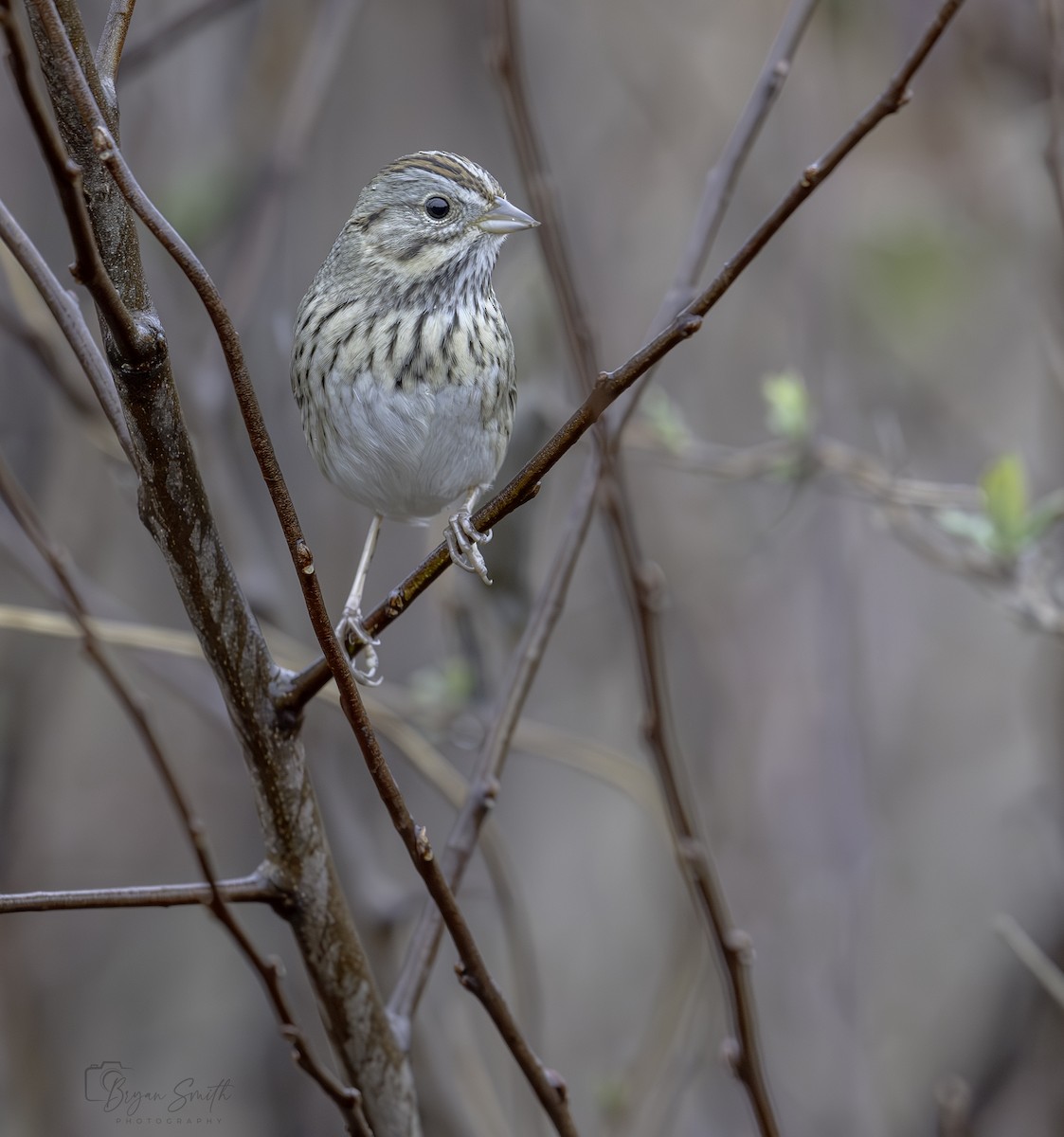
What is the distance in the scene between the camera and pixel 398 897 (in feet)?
10.5

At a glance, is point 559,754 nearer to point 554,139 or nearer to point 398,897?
point 398,897

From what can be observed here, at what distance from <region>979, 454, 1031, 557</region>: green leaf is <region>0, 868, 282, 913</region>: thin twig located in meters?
1.44

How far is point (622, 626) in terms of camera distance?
4.41 meters

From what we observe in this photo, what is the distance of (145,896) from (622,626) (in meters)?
3.00

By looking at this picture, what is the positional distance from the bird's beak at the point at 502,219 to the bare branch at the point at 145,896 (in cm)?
114

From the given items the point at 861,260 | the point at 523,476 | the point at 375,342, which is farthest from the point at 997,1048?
the point at 523,476

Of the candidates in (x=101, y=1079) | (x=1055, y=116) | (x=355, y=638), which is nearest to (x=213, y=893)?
(x=355, y=638)

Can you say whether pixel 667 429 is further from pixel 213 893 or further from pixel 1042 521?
pixel 213 893

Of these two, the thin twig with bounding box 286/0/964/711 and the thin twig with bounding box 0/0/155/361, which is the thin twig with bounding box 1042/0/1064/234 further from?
the thin twig with bounding box 0/0/155/361

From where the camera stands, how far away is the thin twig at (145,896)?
143cm

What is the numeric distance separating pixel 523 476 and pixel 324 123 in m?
4.00

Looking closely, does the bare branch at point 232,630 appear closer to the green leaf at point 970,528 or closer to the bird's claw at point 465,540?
the bird's claw at point 465,540

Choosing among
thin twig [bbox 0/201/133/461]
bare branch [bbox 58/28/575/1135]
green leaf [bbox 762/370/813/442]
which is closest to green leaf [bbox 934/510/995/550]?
green leaf [bbox 762/370/813/442]

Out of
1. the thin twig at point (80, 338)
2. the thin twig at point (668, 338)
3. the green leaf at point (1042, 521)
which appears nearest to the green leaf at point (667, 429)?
the green leaf at point (1042, 521)
